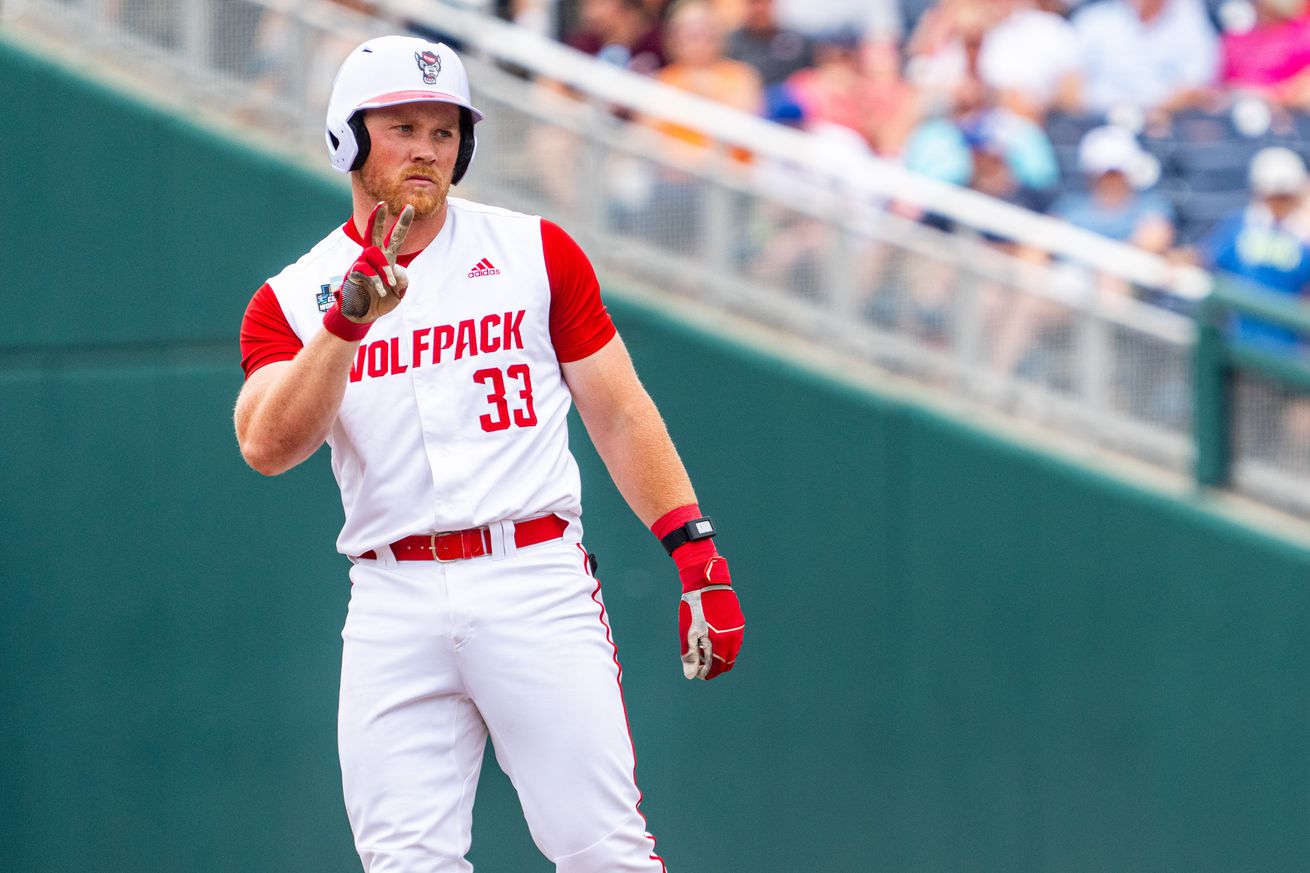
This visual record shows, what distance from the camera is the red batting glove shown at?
3.60 meters

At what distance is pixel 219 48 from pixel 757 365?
82.4 inches

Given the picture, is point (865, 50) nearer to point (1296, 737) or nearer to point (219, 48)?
point (219, 48)

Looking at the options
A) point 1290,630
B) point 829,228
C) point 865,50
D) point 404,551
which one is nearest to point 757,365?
point 829,228

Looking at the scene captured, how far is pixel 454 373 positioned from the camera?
3523mm

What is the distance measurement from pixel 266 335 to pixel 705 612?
1.08 m

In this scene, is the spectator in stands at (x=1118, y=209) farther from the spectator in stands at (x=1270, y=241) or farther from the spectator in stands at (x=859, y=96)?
the spectator in stands at (x=859, y=96)

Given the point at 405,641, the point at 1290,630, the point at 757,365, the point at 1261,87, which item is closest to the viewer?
the point at 405,641

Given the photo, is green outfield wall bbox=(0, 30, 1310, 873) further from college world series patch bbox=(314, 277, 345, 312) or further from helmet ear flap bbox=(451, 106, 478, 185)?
college world series patch bbox=(314, 277, 345, 312)

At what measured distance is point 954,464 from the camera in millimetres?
5562

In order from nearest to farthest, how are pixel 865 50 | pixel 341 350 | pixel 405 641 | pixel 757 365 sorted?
pixel 341 350
pixel 405 641
pixel 757 365
pixel 865 50

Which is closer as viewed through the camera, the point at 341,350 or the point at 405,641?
the point at 341,350

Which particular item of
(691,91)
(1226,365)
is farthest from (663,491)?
(691,91)

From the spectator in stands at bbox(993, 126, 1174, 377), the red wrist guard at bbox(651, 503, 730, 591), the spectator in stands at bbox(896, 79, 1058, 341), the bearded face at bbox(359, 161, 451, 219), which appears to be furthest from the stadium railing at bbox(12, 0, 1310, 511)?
the bearded face at bbox(359, 161, 451, 219)

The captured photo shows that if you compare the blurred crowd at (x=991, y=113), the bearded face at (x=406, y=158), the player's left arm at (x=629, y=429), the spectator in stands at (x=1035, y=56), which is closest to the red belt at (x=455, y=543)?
the player's left arm at (x=629, y=429)
